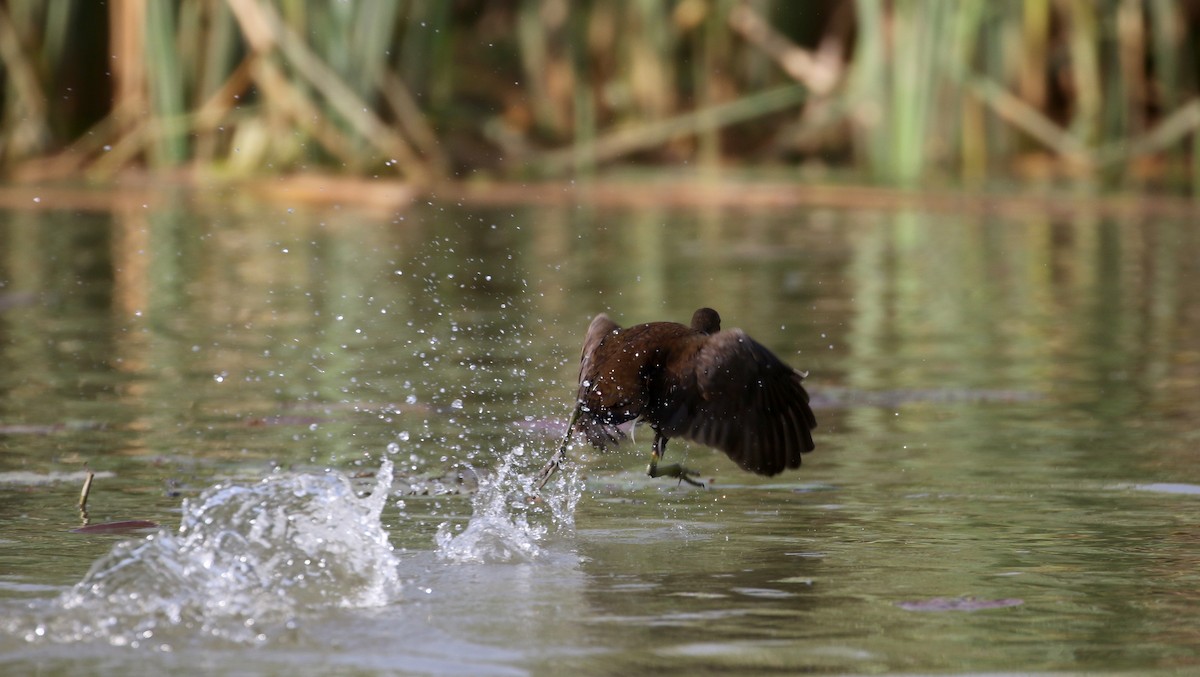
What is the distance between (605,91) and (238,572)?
47.9 ft

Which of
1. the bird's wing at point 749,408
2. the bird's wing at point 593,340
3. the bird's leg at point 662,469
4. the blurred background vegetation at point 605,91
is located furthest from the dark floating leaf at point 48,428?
the blurred background vegetation at point 605,91

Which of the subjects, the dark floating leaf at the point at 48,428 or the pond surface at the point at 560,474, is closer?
the pond surface at the point at 560,474

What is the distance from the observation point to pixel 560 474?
643 cm

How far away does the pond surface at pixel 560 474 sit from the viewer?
4.28m

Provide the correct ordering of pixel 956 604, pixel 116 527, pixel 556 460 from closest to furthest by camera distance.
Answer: pixel 956 604 < pixel 116 527 < pixel 556 460

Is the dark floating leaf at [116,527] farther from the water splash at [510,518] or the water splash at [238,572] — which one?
the water splash at [510,518]

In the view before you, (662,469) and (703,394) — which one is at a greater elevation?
(703,394)

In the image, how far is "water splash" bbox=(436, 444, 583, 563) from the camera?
5.18 m

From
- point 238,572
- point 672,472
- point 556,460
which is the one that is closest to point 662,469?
point 672,472

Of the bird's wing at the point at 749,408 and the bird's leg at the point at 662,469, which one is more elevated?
the bird's wing at the point at 749,408

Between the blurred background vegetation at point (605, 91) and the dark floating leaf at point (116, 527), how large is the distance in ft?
33.2

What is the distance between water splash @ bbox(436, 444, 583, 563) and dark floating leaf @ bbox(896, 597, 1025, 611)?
1.01 metres

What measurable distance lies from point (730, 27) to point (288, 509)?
1384 cm

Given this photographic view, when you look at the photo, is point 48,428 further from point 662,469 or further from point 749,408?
point 749,408
